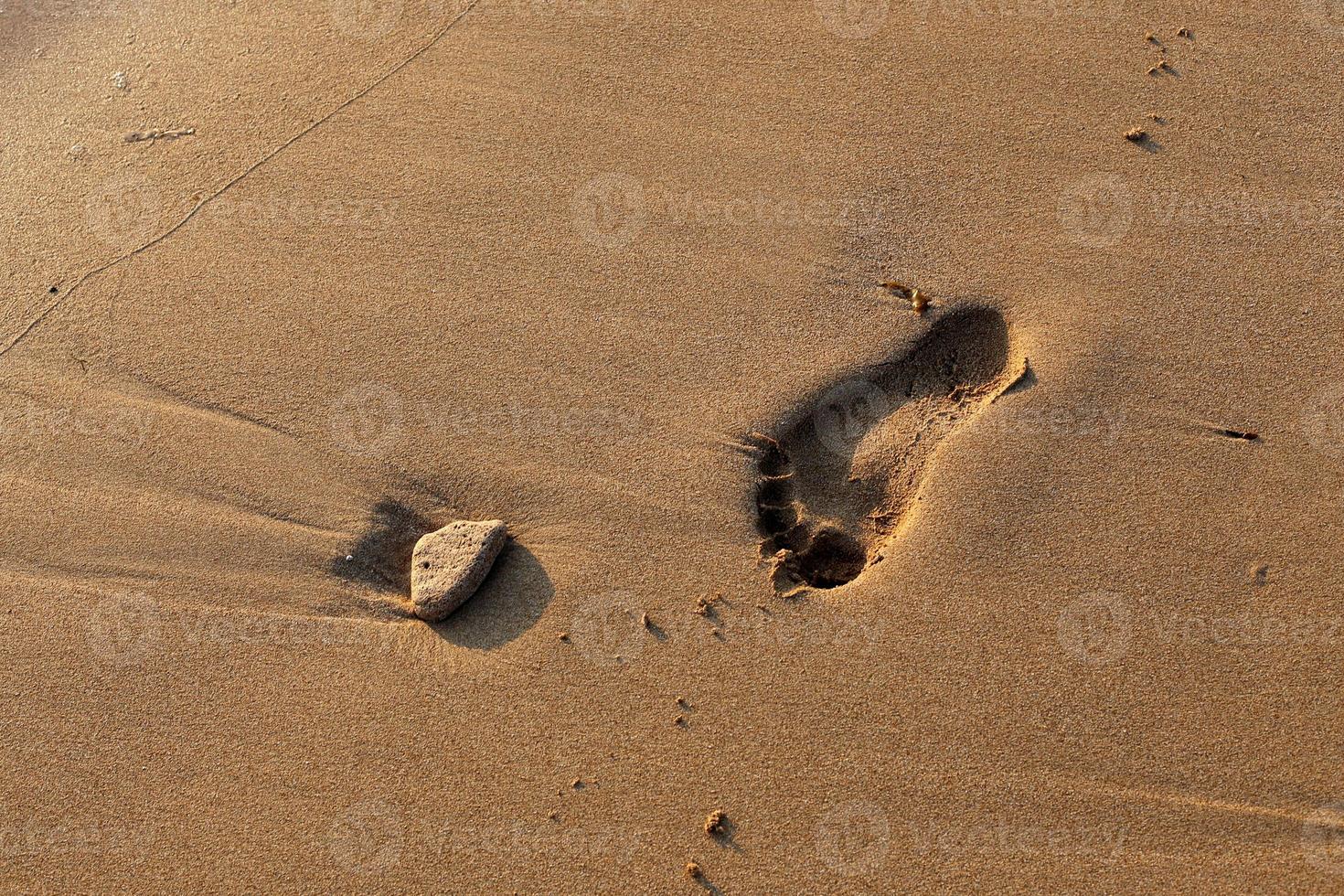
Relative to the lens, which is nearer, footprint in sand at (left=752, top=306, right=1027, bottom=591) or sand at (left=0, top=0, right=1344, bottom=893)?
sand at (left=0, top=0, right=1344, bottom=893)

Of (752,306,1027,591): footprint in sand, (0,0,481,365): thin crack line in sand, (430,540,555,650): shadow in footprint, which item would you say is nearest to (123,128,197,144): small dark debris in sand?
(0,0,481,365): thin crack line in sand

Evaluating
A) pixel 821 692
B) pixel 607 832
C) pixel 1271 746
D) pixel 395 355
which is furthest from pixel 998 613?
pixel 395 355

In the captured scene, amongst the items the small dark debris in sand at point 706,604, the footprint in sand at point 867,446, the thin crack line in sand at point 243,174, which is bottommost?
the small dark debris in sand at point 706,604

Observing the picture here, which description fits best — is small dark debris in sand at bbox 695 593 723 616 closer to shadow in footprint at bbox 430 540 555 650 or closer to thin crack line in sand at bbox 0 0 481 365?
shadow in footprint at bbox 430 540 555 650

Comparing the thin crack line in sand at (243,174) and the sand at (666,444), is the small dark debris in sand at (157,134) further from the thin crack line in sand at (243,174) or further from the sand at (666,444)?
the thin crack line in sand at (243,174)

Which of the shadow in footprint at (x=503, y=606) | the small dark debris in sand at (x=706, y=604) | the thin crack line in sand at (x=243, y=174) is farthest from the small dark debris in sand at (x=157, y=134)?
the small dark debris in sand at (x=706, y=604)

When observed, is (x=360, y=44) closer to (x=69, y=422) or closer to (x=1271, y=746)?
(x=69, y=422)
